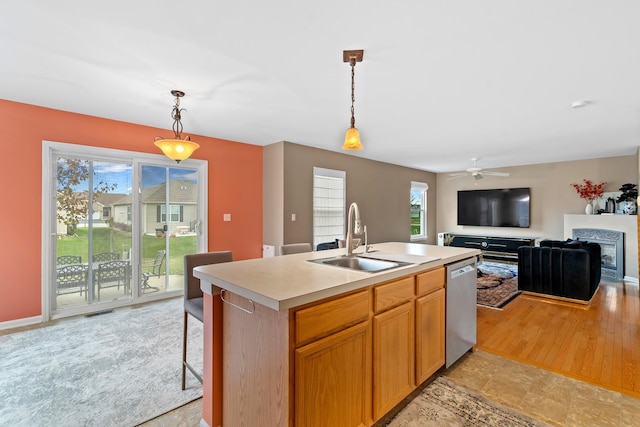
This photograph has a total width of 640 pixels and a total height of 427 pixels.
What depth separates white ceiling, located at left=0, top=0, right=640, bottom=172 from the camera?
1.77 metres

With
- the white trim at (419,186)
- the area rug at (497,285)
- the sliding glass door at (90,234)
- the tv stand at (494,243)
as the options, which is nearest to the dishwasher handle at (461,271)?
the area rug at (497,285)

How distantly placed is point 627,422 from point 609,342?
4.70 feet

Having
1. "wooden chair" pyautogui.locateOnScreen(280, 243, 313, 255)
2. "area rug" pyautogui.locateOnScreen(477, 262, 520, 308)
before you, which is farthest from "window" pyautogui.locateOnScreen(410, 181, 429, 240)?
"wooden chair" pyautogui.locateOnScreen(280, 243, 313, 255)

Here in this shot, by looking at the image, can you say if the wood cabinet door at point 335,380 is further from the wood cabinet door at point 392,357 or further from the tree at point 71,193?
the tree at point 71,193

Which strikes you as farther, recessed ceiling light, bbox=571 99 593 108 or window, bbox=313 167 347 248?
window, bbox=313 167 347 248

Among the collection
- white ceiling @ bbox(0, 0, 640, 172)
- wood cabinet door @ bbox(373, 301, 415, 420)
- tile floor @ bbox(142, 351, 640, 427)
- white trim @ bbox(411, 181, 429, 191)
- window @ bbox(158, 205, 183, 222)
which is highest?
white ceiling @ bbox(0, 0, 640, 172)

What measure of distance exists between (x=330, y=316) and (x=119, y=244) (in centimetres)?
368

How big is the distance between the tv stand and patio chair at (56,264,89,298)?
7.13 m

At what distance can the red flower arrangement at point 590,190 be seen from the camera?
598cm

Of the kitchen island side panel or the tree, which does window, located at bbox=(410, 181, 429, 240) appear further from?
the kitchen island side panel

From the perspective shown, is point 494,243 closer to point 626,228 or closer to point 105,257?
point 626,228

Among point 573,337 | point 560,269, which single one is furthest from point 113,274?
point 560,269

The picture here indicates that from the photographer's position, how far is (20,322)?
127 inches

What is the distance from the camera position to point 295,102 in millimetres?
3178
